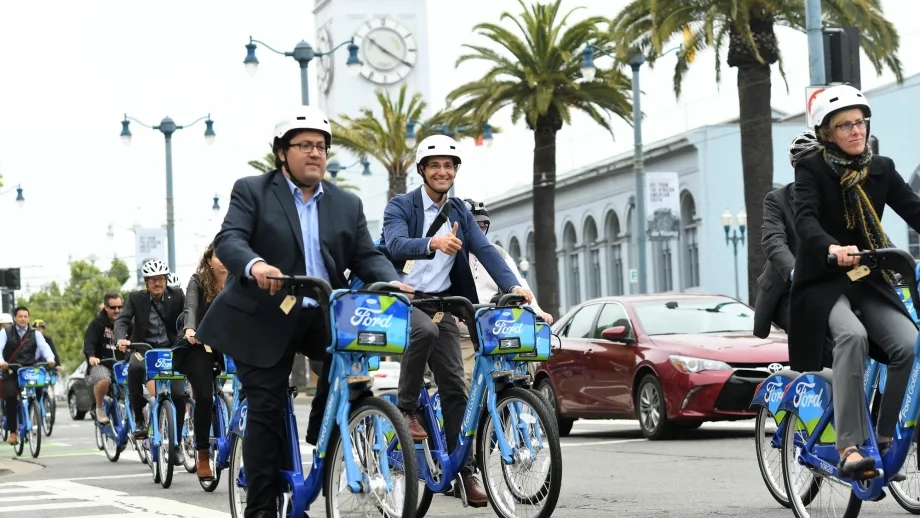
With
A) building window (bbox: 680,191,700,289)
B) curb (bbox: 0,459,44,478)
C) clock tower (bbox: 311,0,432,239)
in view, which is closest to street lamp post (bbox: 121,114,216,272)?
building window (bbox: 680,191,700,289)

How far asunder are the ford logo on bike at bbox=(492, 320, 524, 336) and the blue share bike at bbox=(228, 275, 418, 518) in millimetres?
1379

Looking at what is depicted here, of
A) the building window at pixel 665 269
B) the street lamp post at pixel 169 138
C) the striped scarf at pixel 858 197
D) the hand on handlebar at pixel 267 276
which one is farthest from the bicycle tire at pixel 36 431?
the building window at pixel 665 269

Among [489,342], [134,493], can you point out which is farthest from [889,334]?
[134,493]

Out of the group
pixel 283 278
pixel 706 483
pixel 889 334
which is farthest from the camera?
pixel 706 483

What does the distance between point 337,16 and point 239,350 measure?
4369 inches

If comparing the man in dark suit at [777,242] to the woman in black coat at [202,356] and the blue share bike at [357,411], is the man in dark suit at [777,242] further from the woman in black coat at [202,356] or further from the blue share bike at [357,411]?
the woman in black coat at [202,356]

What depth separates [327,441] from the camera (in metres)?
6.64

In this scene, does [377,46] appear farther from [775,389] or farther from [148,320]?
[775,389]

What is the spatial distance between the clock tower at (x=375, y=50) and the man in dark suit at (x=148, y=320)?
10100cm

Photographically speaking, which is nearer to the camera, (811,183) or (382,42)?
(811,183)

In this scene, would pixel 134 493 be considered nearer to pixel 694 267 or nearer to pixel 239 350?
pixel 239 350

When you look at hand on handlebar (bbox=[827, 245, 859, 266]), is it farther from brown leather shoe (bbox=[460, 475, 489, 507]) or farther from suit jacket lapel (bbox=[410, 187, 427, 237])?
suit jacket lapel (bbox=[410, 187, 427, 237])

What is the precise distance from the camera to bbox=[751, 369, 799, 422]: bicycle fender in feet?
25.5

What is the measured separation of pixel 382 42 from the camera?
118 metres
